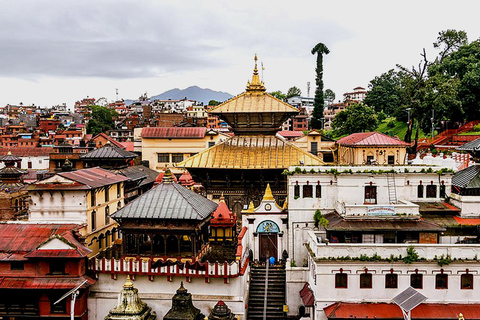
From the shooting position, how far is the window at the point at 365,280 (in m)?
23.9

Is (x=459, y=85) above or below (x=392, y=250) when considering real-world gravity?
above

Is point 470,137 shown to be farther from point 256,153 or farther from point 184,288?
point 184,288

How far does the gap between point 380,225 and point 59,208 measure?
65.5 ft

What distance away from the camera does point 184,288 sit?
2380 centimetres

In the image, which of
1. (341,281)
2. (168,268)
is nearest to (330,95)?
(341,281)

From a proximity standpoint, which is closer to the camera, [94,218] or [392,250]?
[392,250]

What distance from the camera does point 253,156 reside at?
35438 millimetres

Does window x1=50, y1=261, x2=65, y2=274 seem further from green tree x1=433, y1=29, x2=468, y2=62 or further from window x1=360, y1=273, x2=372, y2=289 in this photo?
green tree x1=433, y1=29, x2=468, y2=62

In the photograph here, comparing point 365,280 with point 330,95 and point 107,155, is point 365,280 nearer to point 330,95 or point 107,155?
point 107,155

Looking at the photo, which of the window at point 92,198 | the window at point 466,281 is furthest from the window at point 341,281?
the window at point 92,198

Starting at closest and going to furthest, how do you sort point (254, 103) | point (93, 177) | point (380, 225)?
point (380, 225) → point (93, 177) → point (254, 103)

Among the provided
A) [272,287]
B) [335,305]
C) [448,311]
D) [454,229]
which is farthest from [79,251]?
[454,229]

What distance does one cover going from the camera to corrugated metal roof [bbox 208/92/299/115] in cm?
3678

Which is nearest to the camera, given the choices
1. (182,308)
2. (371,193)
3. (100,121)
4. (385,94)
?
(182,308)
